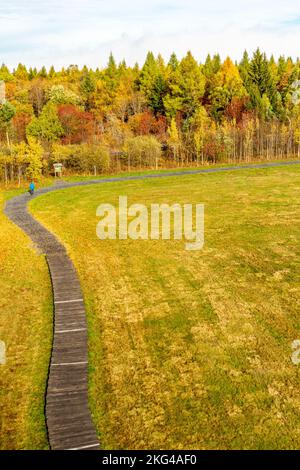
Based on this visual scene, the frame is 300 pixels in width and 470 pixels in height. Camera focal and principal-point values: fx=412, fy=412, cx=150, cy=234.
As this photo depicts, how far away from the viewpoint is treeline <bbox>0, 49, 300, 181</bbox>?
62656 millimetres

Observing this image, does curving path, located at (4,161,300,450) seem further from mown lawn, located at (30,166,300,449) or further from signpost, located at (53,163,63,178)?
signpost, located at (53,163,63,178)

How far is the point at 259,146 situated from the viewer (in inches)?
2928

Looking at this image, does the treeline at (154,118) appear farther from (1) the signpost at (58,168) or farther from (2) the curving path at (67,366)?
(2) the curving path at (67,366)

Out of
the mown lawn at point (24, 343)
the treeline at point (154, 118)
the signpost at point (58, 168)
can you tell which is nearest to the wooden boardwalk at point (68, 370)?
the mown lawn at point (24, 343)

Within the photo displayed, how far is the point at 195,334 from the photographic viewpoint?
1719 cm

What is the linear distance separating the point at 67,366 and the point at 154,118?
2846 inches

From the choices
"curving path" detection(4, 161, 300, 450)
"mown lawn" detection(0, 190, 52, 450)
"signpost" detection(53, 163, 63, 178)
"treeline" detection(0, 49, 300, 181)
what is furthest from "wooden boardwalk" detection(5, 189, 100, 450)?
"treeline" detection(0, 49, 300, 181)

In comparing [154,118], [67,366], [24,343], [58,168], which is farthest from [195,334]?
[154,118]

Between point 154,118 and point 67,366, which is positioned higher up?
point 154,118

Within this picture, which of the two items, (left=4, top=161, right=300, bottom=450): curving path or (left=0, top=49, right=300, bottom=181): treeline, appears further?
(left=0, top=49, right=300, bottom=181): treeline

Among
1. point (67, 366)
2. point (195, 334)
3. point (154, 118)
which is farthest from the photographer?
point (154, 118)

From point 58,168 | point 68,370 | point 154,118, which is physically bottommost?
point 68,370

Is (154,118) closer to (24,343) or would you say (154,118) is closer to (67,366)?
(24,343)

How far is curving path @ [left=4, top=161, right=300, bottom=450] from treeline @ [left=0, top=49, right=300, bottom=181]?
3370 cm
